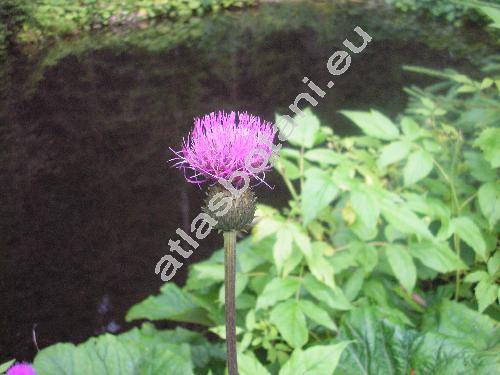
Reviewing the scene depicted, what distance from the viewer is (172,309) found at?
2264mm

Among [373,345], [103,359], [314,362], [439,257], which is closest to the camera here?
[314,362]

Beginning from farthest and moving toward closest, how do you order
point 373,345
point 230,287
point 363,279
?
point 363,279 < point 373,345 < point 230,287

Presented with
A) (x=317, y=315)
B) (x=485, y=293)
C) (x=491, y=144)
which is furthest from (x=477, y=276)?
(x=317, y=315)

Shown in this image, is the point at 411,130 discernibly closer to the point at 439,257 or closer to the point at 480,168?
the point at 480,168

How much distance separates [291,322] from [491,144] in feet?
2.69

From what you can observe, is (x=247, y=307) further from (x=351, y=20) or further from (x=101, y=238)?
(x=351, y=20)

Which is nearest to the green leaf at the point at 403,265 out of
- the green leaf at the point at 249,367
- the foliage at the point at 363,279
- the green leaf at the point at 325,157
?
the foliage at the point at 363,279

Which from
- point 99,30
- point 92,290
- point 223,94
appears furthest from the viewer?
point 99,30

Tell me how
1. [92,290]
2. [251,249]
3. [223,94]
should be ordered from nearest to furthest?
[251,249], [92,290], [223,94]

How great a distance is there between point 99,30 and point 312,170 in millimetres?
8964

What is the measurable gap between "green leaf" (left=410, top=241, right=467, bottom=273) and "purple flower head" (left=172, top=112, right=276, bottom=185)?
0.85m

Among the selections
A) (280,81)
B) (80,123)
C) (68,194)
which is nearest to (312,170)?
(68,194)

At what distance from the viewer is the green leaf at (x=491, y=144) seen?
1592 mm

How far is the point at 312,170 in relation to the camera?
67.7 inches
